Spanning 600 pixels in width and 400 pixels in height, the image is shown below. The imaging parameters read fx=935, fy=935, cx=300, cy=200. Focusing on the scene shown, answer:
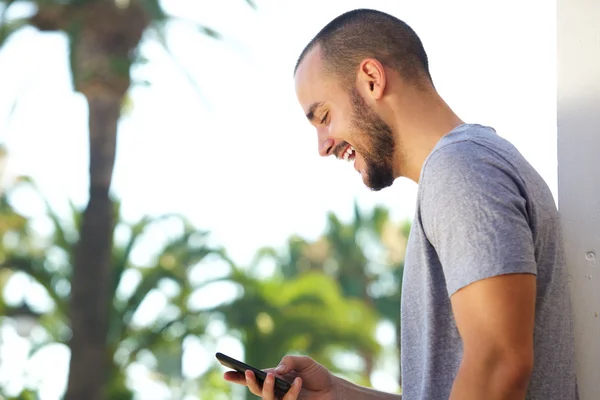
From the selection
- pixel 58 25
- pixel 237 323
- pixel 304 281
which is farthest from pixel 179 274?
pixel 58 25

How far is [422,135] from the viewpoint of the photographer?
2256 mm

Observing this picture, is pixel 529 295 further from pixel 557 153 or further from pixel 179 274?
pixel 179 274

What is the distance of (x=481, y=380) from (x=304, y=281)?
16.3m

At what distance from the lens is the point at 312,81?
2.47m

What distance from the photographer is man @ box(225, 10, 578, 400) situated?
5.67 ft

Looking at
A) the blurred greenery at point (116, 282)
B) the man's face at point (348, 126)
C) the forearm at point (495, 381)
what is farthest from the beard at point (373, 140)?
the blurred greenery at point (116, 282)

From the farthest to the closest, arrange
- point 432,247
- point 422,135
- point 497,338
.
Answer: point 422,135
point 432,247
point 497,338

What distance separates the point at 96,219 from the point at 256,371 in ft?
45.1

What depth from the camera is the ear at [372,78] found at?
231 centimetres

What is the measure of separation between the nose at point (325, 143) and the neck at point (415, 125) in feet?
0.69

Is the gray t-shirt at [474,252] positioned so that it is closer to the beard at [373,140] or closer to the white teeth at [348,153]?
the beard at [373,140]

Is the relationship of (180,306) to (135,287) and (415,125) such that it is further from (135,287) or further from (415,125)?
(415,125)

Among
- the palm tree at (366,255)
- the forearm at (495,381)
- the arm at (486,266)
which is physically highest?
the arm at (486,266)

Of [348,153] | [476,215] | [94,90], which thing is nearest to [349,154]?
[348,153]
